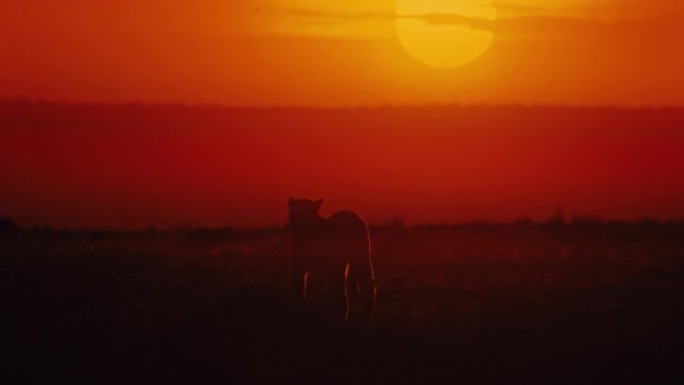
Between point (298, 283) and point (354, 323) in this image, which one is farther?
point (298, 283)

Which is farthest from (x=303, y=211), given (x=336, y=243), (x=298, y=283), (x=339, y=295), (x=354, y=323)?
(x=354, y=323)

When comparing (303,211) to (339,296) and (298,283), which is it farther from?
(339,296)

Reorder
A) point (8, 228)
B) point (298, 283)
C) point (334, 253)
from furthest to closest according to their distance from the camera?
point (8, 228) < point (298, 283) < point (334, 253)

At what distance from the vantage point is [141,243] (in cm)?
3109

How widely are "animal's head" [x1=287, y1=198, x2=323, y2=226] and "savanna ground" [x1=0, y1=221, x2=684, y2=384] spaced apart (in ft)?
3.54

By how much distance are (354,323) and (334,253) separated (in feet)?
3.19

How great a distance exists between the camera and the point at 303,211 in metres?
18.3

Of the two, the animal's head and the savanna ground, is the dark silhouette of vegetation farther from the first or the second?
the animal's head

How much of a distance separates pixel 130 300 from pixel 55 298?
1.09 m

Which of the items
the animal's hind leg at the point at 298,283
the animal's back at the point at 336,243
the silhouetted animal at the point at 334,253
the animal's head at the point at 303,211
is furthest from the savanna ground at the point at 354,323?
the animal's head at the point at 303,211

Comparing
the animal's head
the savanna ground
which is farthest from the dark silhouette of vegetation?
the animal's head

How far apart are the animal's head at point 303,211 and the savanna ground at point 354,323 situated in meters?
1.08

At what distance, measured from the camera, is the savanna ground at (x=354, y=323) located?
1462 centimetres

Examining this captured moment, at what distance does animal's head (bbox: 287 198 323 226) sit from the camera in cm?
1817
